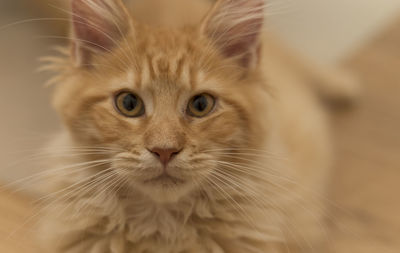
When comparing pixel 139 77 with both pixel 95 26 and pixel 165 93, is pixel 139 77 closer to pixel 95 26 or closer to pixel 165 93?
pixel 165 93

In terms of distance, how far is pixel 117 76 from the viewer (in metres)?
1.29

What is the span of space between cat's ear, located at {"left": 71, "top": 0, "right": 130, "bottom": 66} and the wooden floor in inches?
22.4

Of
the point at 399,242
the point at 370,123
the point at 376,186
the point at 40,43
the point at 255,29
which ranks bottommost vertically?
the point at 399,242

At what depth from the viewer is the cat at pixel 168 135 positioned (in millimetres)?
1223

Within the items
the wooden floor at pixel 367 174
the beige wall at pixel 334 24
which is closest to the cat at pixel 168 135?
the wooden floor at pixel 367 174

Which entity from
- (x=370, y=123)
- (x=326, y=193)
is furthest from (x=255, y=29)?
(x=370, y=123)

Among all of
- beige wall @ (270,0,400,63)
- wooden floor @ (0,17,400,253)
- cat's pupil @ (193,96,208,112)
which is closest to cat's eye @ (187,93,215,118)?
cat's pupil @ (193,96,208,112)

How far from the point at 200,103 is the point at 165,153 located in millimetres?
194

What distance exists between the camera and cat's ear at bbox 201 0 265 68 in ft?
4.36

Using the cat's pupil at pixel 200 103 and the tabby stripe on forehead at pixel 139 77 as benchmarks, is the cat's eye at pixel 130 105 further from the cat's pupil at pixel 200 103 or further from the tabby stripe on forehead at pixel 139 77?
the cat's pupil at pixel 200 103

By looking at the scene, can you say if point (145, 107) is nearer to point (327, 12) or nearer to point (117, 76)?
point (117, 76)

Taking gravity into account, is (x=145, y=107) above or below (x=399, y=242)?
above

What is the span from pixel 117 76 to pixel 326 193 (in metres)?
1.06

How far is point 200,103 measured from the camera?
50.4 inches
